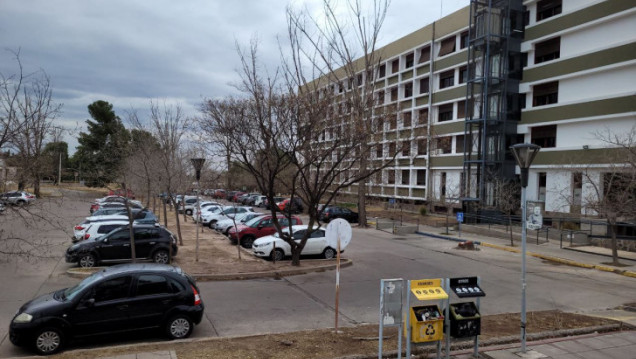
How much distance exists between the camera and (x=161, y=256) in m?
17.9

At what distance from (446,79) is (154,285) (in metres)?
43.0

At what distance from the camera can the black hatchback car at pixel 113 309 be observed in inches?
332

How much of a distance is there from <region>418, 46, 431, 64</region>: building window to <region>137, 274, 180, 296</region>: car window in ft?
146

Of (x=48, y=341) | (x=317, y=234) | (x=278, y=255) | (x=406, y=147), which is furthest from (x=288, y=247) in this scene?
(x=48, y=341)

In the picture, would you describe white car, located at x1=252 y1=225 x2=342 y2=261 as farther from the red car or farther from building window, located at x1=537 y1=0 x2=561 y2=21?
building window, located at x1=537 y1=0 x2=561 y2=21

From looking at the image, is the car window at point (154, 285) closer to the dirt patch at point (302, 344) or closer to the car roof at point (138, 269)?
the car roof at point (138, 269)

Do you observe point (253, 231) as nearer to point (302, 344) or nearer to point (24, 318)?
point (302, 344)

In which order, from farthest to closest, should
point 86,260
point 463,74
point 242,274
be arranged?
point 463,74
point 86,260
point 242,274

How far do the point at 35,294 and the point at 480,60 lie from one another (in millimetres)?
38066

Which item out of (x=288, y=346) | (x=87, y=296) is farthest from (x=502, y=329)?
(x=87, y=296)

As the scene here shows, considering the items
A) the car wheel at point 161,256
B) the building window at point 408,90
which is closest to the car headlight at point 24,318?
the car wheel at point 161,256

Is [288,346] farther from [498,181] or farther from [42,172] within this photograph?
[498,181]

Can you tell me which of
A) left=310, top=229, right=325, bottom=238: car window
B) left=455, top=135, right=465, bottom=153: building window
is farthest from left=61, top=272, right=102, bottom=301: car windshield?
left=455, top=135, right=465, bottom=153: building window

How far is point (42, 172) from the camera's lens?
11.6 metres
